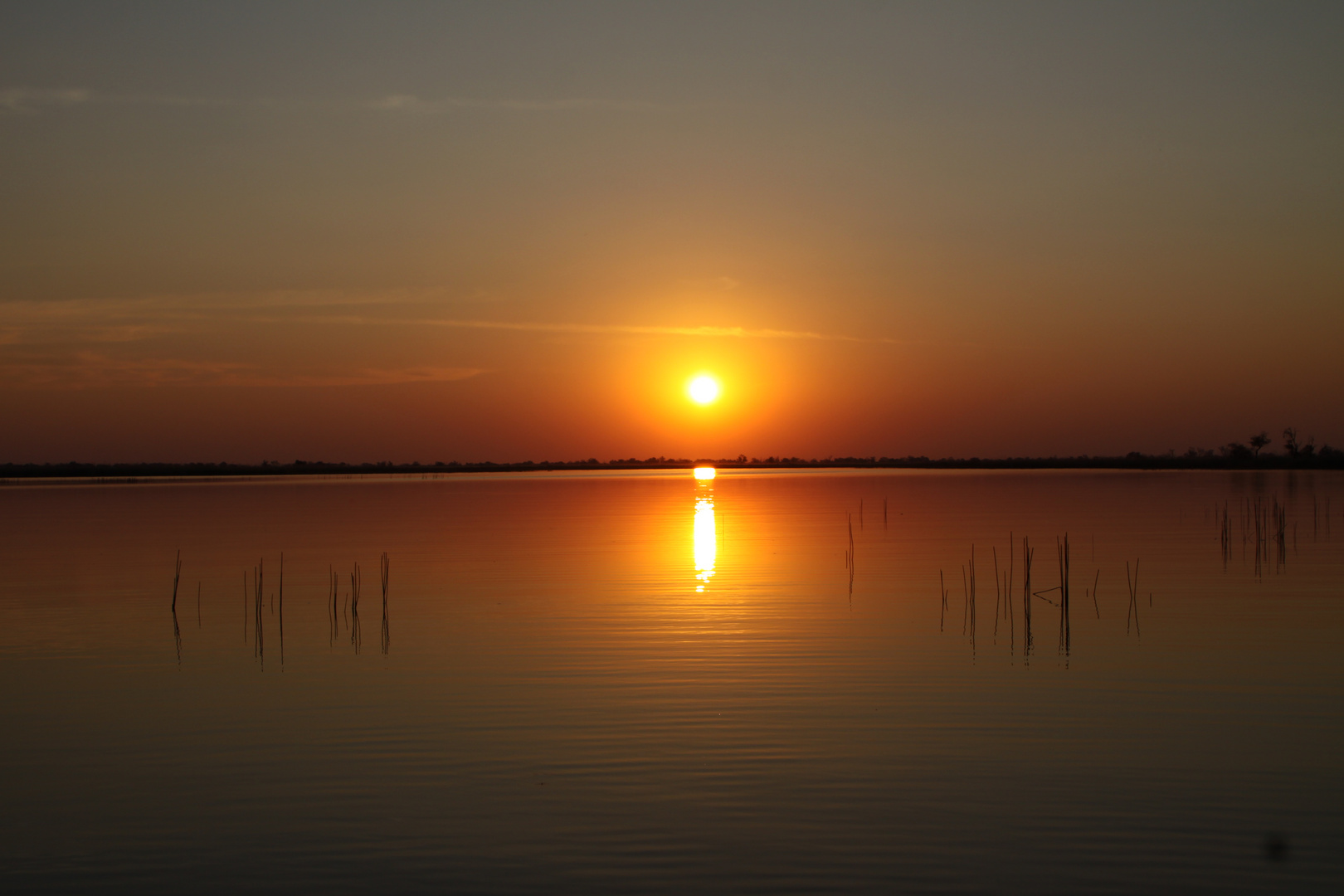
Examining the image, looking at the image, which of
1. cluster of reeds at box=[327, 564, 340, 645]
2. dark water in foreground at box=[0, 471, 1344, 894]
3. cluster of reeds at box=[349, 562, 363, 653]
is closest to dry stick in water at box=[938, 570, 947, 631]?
dark water in foreground at box=[0, 471, 1344, 894]

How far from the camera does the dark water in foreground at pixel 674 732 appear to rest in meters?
7.52

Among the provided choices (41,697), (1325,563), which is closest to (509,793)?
(41,697)

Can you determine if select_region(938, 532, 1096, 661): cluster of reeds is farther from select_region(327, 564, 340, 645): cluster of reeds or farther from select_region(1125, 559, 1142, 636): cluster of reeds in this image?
select_region(327, 564, 340, 645): cluster of reeds

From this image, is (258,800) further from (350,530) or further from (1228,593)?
(350,530)

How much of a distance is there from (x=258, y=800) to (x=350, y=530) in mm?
29701

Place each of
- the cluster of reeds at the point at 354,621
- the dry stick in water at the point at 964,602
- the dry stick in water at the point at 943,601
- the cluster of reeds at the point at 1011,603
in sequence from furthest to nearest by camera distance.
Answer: the dry stick in water at the point at 943,601 < the dry stick in water at the point at 964,602 < the cluster of reeds at the point at 354,621 < the cluster of reeds at the point at 1011,603

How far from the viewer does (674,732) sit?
35.4 ft

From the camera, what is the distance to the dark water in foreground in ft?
24.7

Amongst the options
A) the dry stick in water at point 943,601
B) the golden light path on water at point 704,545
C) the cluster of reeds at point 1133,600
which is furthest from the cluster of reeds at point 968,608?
the golden light path on water at point 704,545

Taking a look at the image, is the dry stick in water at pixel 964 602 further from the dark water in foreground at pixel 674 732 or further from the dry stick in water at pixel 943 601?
the dry stick in water at pixel 943 601

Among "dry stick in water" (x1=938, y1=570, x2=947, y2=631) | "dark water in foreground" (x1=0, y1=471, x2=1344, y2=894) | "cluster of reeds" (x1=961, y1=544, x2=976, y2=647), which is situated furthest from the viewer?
"dry stick in water" (x1=938, y1=570, x2=947, y2=631)

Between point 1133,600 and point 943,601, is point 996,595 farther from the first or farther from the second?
point 1133,600

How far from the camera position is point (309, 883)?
717 cm

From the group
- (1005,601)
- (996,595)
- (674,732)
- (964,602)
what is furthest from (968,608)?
(674,732)
